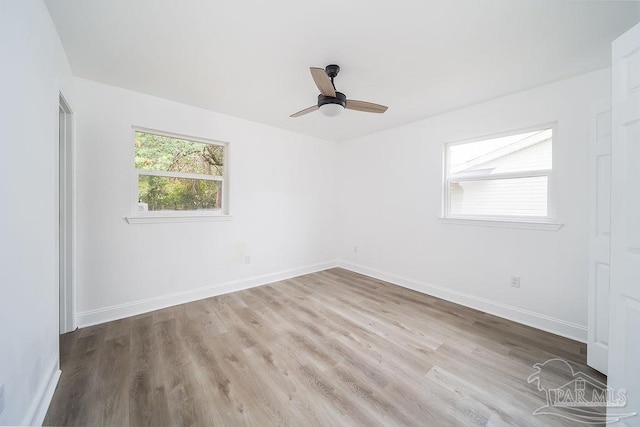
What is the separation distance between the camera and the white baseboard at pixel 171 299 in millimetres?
2398

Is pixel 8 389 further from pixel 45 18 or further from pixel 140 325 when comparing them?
pixel 45 18

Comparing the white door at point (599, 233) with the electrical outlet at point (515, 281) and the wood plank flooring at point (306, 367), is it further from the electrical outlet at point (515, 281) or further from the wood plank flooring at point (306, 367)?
the electrical outlet at point (515, 281)

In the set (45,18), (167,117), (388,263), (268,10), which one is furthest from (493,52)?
(167,117)

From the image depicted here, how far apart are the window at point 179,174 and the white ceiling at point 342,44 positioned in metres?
0.58

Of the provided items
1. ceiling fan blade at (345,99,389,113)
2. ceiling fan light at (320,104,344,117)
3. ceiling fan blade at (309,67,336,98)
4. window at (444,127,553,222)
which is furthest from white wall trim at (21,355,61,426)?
window at (444,127,553,222)

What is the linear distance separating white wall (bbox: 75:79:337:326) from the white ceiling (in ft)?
1.17

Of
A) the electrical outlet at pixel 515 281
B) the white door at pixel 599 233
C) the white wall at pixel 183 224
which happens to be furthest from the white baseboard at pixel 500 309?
the white wall at pixel 183 224

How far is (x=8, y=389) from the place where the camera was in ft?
3.39

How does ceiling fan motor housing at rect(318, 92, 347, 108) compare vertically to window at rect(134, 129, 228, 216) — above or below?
above

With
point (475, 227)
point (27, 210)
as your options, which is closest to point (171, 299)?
point (27, 210)

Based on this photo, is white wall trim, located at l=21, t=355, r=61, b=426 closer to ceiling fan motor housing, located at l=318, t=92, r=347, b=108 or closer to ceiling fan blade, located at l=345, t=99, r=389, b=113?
ceiling fan motor housing, located at l=318, t=92, r=347, b=108

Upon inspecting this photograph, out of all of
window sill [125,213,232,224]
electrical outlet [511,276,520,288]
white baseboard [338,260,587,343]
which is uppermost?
window sill [125,213,232,224]

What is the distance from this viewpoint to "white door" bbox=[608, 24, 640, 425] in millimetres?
1131

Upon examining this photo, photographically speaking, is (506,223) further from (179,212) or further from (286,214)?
(179,212)
